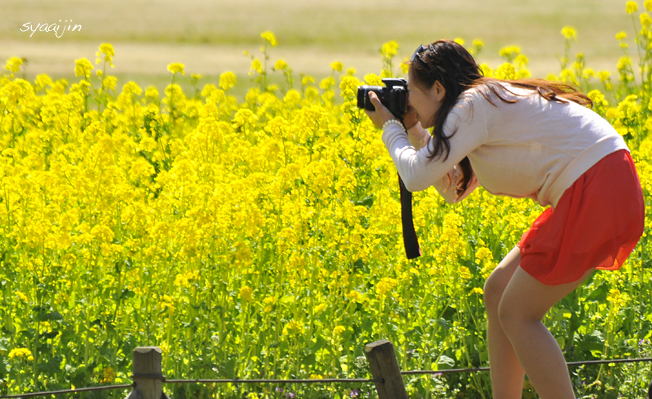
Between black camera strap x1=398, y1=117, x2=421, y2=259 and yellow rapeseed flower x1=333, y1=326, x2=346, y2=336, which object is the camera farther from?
yellow rapeseed flower x1=333, y1=326, x2=346, y2=336

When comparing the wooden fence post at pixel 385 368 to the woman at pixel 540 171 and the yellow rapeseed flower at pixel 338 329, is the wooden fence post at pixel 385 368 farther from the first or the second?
the yellow rapeseed flower at pixel 338 329

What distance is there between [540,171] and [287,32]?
85.0 feet

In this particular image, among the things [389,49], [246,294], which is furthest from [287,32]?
[246,294]

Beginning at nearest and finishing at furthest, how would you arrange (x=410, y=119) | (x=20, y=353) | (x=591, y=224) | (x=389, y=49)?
(x=591, y=224) → (x=410, y=119) → (x=20, y=353) → (x=389, y=49)

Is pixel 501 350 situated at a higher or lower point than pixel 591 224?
lower

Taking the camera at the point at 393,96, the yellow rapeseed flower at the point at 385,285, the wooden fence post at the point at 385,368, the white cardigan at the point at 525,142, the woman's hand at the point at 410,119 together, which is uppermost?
the camera at the point at 393,96

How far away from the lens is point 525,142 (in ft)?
7.84

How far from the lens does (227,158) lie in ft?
14.8

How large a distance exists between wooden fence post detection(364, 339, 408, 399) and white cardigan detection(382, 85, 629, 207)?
517 mm

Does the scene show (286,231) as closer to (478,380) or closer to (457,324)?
(457,324)

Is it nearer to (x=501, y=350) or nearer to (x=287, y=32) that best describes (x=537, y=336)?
(x=501, y=350)

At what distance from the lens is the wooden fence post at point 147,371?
2498 mm

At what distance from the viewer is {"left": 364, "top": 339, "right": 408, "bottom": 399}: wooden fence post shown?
2533 millimetres

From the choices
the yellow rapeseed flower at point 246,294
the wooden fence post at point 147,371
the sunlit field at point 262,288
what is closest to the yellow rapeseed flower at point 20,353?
the sunlit field at point 262,288
